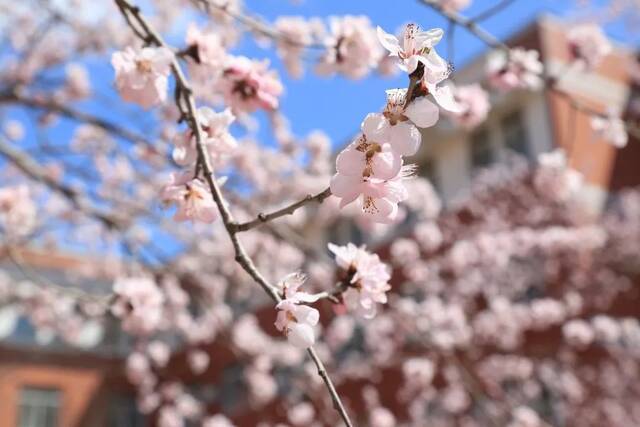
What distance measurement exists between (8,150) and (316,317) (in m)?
2.73

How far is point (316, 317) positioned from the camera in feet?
4.51

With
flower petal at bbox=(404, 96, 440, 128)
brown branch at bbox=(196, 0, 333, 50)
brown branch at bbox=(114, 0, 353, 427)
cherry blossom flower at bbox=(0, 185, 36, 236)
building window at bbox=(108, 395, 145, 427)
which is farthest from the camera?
building window at bbox=(108, 395, 145, 427)

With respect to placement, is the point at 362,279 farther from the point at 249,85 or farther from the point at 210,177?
the point at 249,85

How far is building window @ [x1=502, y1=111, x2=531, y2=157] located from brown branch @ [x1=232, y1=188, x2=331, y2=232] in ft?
36.0

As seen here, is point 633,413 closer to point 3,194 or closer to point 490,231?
point 490,231

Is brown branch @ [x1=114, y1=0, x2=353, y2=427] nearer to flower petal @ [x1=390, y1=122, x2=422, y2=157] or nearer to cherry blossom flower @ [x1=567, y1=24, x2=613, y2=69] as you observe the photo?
flower petal @ [x1=390, y1=122, x2=422, y2=157]

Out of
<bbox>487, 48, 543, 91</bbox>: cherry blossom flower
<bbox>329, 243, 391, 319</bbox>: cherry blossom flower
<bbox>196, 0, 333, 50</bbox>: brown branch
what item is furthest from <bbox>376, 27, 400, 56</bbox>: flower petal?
<bbox>487, 48, 543, 91</bbox>: cherry blossom flower

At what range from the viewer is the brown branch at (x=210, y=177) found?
129 centimetres

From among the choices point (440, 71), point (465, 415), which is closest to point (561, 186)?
point (440, 71)

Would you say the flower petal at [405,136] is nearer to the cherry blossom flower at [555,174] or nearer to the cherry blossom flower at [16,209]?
the cherry blossom flower at [16,209]

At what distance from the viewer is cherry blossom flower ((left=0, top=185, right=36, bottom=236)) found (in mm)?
3330

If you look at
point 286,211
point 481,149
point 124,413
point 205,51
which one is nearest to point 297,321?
point 286,211

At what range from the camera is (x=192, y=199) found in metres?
1.62

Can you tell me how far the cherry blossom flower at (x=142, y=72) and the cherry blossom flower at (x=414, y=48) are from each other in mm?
816
